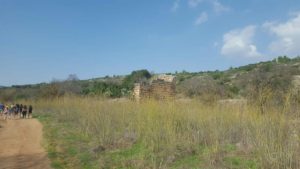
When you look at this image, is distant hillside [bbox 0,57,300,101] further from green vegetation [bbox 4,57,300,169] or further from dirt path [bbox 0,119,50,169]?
dirt path [bbox 0,119,50,169]

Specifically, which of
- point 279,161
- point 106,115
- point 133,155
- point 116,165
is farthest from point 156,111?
point 279,161

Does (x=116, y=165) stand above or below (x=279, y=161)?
below

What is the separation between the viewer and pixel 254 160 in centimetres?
745

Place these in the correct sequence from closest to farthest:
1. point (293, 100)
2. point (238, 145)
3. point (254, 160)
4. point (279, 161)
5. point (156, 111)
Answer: point (279, 161), point (293, 100), point (254, 160), point (238, 145), point (156, 111)

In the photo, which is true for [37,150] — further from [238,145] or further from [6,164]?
Answer: [238,145]

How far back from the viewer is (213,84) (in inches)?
931

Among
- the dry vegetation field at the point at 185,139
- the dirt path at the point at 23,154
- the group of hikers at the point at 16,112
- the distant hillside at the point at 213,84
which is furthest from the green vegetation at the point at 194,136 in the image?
the group of hikers at the point at 16,112

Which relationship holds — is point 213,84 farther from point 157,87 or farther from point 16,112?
point 16,112

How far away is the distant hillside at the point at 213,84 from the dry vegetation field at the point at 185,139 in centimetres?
112

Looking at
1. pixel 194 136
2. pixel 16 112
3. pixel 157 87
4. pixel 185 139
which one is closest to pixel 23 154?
pixel 185 139

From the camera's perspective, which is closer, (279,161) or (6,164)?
(279,161)

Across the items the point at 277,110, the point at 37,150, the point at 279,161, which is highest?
the point at 277,110

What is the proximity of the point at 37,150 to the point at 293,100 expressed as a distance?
8.91m

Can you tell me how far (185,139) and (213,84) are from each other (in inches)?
563
